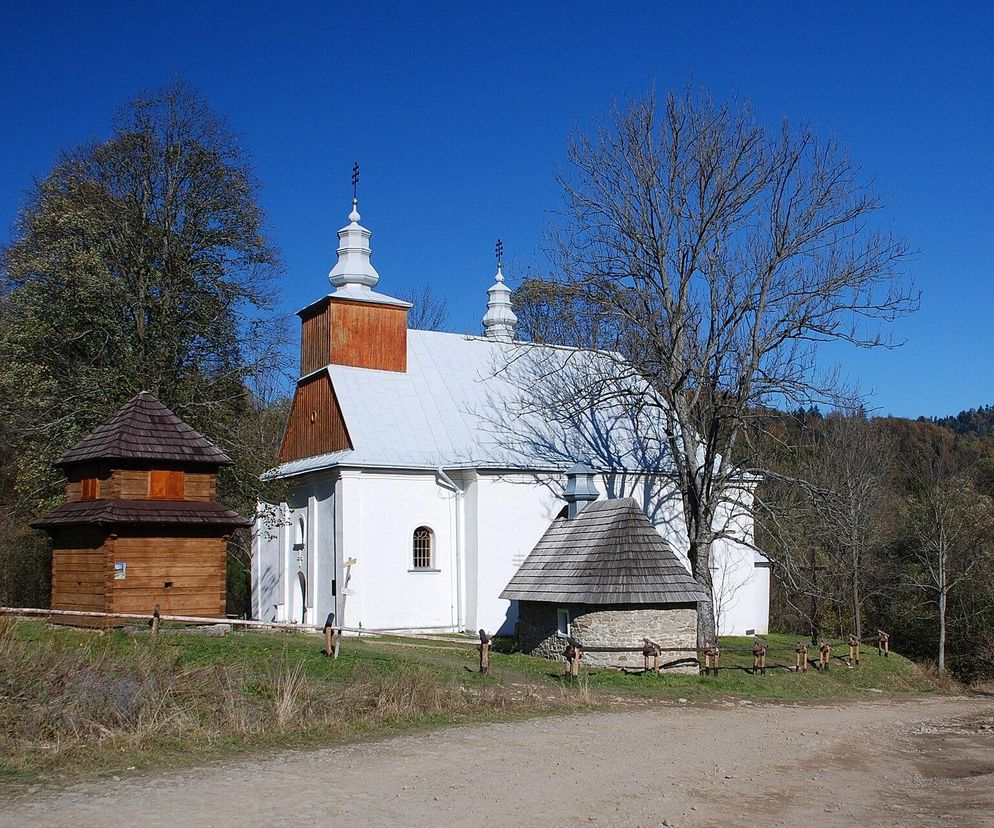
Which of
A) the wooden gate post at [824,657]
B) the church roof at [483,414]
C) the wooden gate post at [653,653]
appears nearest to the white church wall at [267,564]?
the church roof at [483,414]

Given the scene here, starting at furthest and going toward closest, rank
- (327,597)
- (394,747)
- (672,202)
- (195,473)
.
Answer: (327,597), (672,202), (195,473), (394,747)

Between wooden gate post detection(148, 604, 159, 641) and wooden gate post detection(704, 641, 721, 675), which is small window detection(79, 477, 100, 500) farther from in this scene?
wooden gate post detection(704, 641, 721, 675)

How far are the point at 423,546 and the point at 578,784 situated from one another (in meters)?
16.2

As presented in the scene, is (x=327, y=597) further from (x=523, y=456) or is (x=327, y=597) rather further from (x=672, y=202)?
(x=672, y=202)

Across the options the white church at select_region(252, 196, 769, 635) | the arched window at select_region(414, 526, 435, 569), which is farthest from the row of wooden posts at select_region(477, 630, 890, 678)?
the arched window at select_region(414, 526, 435, 569)

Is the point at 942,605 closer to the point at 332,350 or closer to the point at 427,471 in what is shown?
the point at 427,471

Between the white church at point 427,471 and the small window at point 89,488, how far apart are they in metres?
6.54

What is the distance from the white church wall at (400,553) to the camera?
24.5 m

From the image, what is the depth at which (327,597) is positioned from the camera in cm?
2516

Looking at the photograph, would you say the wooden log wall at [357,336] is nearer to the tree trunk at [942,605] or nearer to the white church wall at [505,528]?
the white church wall at [505,528]

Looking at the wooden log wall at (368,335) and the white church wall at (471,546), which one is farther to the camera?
the wooden log wall at (368,335)

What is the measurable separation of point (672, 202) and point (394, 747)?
608 inches

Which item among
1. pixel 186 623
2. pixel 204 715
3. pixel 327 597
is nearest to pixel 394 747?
pixel 204 715

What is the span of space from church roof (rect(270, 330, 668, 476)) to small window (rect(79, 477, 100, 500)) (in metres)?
6.48
